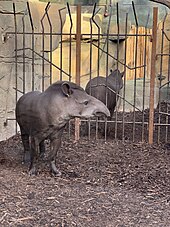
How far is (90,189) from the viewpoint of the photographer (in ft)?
14.4

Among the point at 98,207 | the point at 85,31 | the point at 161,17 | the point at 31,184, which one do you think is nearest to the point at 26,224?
the point at 98,207

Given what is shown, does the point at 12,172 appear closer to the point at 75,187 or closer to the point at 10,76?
the point at 75,187

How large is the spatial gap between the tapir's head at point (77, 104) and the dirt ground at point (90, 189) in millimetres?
729

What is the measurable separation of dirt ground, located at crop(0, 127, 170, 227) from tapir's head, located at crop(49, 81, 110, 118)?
73cm

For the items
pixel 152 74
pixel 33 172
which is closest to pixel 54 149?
pixel 33 172

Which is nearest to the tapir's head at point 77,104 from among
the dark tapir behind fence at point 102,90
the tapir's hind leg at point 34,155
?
the tapir's hind leg at point 34,155

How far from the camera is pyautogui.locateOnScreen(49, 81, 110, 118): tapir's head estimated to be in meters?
4.42

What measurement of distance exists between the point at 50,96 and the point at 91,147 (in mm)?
1845

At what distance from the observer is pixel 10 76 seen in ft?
21.2

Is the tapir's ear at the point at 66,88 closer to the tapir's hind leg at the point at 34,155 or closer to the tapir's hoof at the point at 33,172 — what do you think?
the tapir's hind leg at the point at 34,155

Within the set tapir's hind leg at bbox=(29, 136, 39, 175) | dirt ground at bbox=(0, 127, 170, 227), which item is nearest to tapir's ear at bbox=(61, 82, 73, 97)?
tapir's hind leg at bbox=(29, 136, 39, 175)

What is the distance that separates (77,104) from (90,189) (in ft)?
2.79

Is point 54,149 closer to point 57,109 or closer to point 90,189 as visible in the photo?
point 57,109

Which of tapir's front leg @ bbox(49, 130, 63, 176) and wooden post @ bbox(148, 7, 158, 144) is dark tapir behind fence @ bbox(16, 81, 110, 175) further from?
wooden post @ bbox(148, 7, 158, 144)
